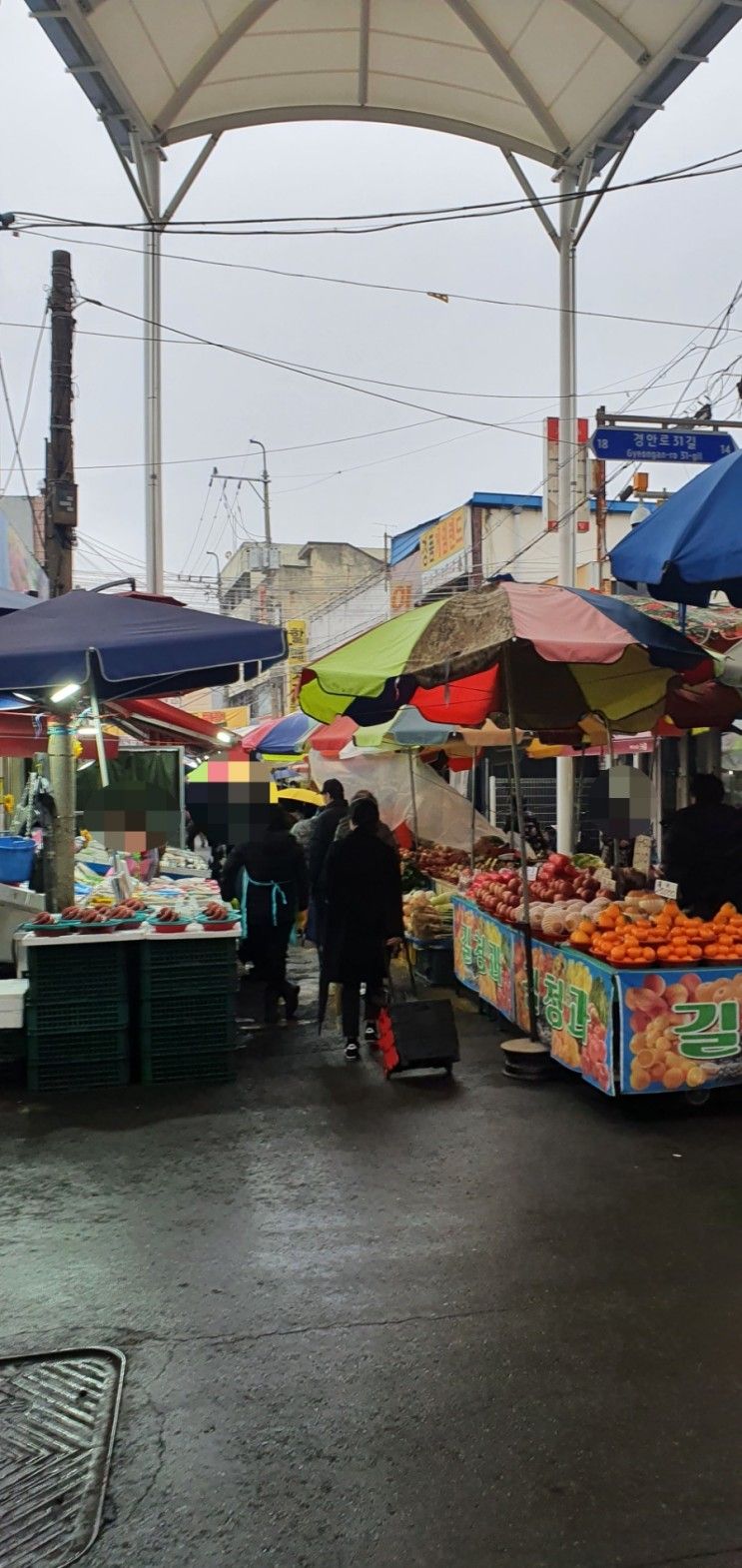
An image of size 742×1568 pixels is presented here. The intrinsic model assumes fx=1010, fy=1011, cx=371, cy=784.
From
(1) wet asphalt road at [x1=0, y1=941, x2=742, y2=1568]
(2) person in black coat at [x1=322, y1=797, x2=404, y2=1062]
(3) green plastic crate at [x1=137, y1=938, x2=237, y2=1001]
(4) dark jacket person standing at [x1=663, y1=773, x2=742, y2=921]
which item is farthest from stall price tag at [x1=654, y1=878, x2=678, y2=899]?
(3) green plastic crate at [x1=137, y1=938, x2=237, y2=1001]

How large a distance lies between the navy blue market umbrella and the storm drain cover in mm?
3390

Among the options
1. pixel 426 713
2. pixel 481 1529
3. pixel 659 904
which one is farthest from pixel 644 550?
pixel 481 1529

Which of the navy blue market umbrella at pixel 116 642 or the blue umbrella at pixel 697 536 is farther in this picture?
the navy blue market umbrella at pixel 116 642

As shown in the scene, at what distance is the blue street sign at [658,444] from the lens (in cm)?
1150

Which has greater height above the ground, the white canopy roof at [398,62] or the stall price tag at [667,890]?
the white canopy roof at [398,62]

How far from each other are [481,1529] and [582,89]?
13.3 m

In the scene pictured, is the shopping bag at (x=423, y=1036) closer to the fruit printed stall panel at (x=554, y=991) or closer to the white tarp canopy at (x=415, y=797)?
the fruit printed stall panel at (x=554, y=991)

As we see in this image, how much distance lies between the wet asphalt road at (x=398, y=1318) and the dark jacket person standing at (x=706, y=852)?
1720 mm

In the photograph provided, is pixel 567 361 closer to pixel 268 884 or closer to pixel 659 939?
pixel 268 884

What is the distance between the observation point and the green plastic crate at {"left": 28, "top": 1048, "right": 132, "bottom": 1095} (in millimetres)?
6508

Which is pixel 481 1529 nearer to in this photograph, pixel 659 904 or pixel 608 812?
pixel 659 904

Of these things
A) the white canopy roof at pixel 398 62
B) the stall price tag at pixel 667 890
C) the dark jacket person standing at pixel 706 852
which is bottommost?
the stall price tag at pixel 667 890

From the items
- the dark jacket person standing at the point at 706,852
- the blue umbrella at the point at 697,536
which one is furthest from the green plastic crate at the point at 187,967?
the blue umbrella at the point at 697,536

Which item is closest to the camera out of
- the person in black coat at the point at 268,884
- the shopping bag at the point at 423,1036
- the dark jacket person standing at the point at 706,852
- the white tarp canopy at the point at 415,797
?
the shopping bag at the point at 423,1036
